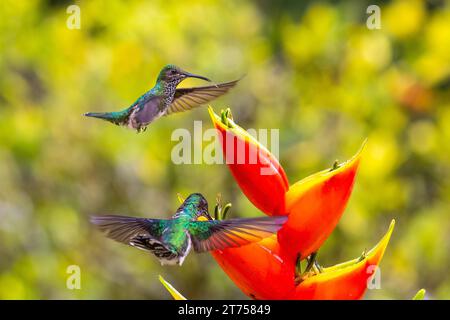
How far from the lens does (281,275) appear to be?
2.75 ft

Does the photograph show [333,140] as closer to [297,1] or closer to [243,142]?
[297,1]

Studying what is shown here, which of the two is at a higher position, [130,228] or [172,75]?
[172,75]

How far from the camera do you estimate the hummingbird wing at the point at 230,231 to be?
0.69 metres

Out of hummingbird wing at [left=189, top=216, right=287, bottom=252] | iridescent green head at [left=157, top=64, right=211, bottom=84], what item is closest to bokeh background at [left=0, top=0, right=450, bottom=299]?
iridescent green head at [left=157, top=64, right=211, bottom=84]

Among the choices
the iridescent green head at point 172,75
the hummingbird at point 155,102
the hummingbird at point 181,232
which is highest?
the iridescent green head at point 172,75

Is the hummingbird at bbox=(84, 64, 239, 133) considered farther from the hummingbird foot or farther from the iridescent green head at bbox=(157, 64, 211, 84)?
the hummingbird foot

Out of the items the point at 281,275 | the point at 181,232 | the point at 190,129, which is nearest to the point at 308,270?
the point at 281,275

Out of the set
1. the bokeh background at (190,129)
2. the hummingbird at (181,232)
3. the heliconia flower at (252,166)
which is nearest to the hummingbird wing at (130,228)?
the hummingbird at (181,232)

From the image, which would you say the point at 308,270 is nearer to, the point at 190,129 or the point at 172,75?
the point at 172,75

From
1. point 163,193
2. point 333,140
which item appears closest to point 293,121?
point 333,140

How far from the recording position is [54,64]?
2.69 metres

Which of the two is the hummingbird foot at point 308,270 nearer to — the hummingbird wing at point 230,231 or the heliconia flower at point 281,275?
the heliconia flower at point 281,275

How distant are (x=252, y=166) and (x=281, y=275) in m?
0.12

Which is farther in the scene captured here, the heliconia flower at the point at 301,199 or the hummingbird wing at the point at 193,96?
the hummingbird wing at the point at 193,96
